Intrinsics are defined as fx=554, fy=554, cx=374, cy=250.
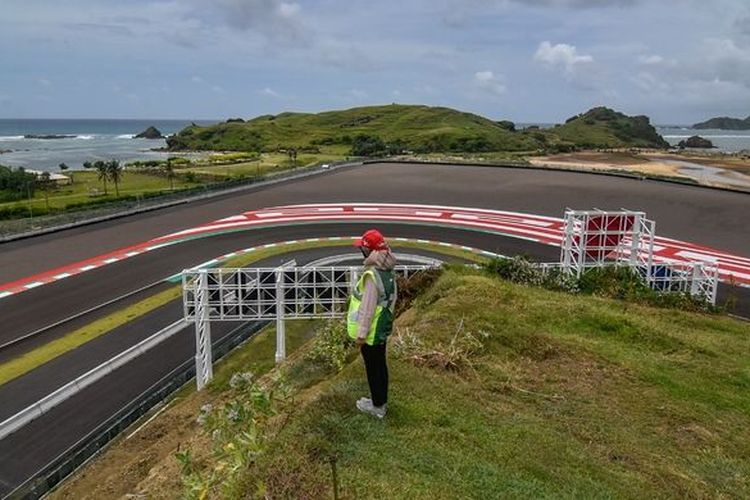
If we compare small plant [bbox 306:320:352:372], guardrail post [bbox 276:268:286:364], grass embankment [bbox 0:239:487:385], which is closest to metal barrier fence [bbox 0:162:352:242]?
grass embankment [bbox 0:239:487:385]

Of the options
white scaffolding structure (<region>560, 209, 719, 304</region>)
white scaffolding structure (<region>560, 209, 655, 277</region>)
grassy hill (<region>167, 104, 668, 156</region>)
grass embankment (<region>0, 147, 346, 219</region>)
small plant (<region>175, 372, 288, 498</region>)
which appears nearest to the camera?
small plant (<region>175, 372, 288, 498</region>)

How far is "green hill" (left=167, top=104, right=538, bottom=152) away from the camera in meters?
125

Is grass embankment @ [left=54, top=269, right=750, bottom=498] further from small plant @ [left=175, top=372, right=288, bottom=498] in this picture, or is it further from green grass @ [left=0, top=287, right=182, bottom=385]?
green grass @ [left=0, top=287, right=182, bottom=385]

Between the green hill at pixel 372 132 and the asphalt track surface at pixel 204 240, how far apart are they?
52.9 metres

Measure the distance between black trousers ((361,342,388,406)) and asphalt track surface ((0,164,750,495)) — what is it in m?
11.6

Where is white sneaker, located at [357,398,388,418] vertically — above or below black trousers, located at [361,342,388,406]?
below

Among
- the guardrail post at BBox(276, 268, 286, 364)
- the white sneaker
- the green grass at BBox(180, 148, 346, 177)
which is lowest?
the guardrail post at BBox(276, 268, 286, 364)

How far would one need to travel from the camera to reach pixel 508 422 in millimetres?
8258

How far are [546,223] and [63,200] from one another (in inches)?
1883

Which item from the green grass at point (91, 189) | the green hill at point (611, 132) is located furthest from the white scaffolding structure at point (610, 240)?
the green hill at point (611, 132)

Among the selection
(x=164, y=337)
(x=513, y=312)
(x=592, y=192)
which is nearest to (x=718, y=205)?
(x=592, y=192)

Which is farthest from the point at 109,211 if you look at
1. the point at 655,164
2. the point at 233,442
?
the point at 655,164

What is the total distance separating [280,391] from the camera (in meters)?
6.98

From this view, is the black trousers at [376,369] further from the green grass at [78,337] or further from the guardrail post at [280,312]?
the green grass at [78,337]
